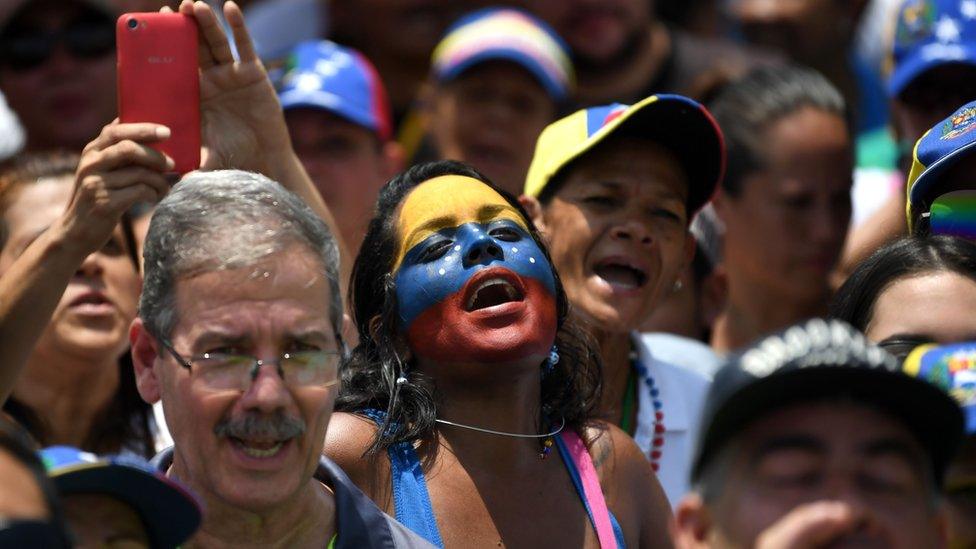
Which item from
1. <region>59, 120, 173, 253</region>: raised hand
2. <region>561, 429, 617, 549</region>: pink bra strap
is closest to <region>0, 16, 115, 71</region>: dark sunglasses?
<region>59, 120, 173, 253</region>: raised hand

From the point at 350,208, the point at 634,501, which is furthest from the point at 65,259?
the point at 350,208

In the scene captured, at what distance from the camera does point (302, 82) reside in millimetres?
5773

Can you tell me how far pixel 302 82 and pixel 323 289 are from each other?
2.77 metres

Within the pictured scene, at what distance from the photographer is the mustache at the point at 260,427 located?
9.70ft

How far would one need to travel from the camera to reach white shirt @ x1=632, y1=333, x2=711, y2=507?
4.36 meters

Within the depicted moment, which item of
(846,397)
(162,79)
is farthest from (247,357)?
(846,397)

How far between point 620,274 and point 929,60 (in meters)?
1.52

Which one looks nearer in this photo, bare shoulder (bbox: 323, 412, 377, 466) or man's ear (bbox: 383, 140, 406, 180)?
bare shoulder (bbox: 323, 412, 377, 466)

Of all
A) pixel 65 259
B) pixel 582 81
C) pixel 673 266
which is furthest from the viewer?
pixel 582 81

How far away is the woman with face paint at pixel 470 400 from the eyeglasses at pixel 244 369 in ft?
1.67

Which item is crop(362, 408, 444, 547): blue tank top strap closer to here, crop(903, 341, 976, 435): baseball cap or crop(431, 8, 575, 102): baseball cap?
crop(903, 341, 976, 435): baseball cap

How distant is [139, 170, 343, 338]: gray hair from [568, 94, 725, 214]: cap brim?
1.28 m

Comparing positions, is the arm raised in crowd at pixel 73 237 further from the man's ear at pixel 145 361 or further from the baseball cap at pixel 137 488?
the baseball cap at pixel 137 488

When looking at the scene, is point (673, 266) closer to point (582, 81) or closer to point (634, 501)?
point (634, 501)
